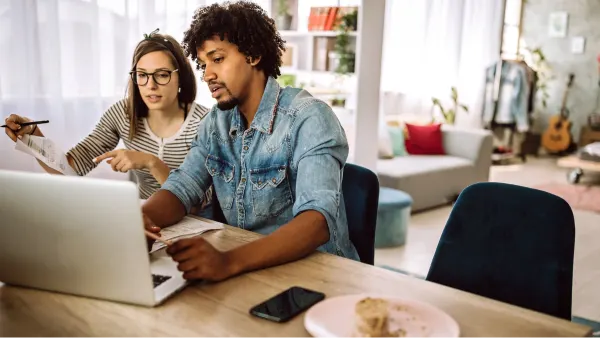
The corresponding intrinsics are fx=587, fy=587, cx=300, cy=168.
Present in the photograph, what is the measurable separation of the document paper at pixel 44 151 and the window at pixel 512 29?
6.52 meters

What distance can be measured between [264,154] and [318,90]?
2774 mm

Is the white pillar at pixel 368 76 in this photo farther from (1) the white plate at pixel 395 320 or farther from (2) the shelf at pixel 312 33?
(1) the white plate at pixel 395 320

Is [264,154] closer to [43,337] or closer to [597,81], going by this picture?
[43,337]

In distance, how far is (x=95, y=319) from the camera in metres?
0.97

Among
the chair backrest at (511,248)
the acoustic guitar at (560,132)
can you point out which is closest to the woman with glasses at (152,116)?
the chair backrest at (511,248)

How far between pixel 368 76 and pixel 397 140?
140 cm

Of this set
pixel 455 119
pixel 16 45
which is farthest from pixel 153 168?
pixel 455 119

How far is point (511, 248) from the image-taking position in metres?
1.34

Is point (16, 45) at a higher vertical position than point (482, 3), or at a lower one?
lower

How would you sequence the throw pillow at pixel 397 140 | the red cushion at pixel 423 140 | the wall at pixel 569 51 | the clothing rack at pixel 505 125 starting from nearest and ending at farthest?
the throw pillow at pixel 397 140 < the red cushion at pixel 423 140 < the clothing rack at pixel 505 125 < the wall at pixel 569 51

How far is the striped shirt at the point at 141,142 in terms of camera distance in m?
2.13

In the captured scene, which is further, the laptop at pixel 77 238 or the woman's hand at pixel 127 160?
the woman's hand at pixel 127 160

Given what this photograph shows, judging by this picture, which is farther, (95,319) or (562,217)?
(562,217)

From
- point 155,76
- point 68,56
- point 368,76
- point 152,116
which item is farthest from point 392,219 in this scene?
point 68,56
